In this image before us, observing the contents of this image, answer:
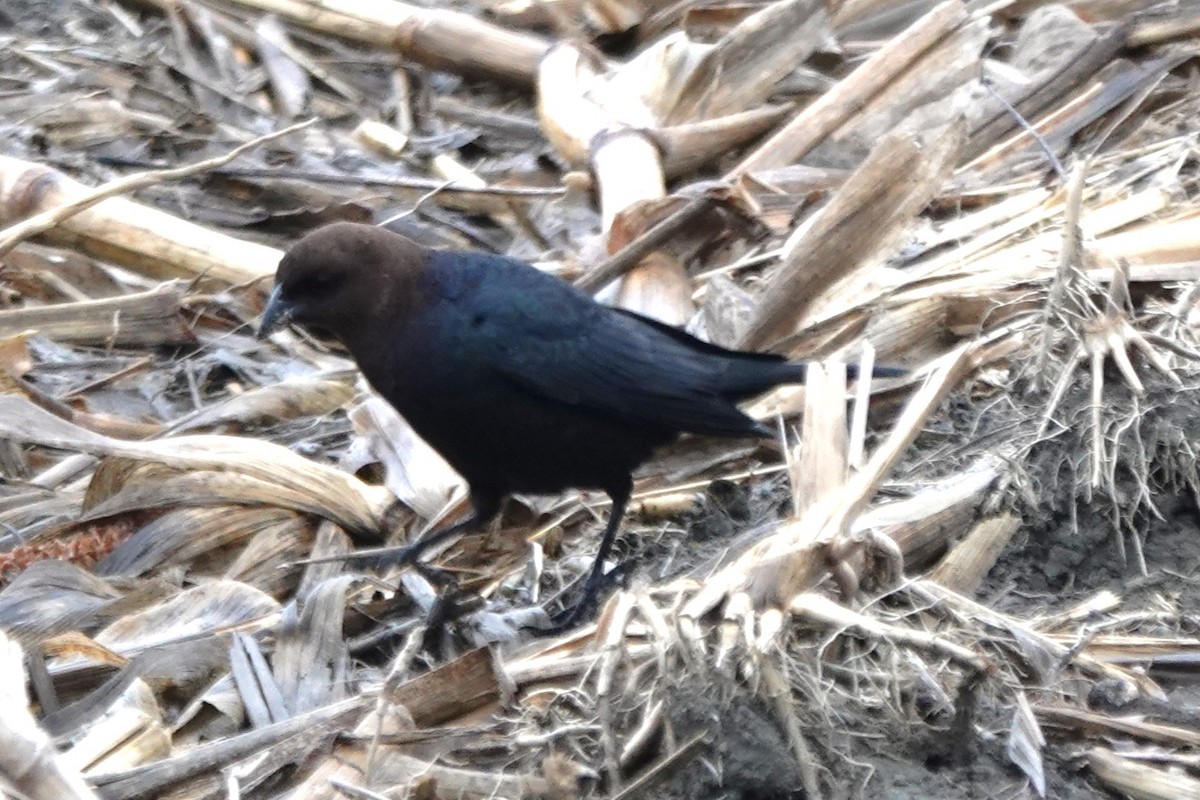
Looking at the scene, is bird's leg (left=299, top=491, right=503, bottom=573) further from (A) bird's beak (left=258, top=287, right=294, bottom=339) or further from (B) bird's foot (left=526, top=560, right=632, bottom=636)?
(A) bird's beak (left=258, top=287, right=294, bottom=339)

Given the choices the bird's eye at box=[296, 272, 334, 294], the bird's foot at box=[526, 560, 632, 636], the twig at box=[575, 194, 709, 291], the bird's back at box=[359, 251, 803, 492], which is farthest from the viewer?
the twig at box=[575, 194, 709, 291]

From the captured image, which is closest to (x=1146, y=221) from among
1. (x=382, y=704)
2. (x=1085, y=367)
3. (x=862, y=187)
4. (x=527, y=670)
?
(x=862, y=187)

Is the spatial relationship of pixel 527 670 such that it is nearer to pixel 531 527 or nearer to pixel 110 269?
pixel 531 527

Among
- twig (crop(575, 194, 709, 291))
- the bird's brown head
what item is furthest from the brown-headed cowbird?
twig (crop(575, 194, 709, 291))

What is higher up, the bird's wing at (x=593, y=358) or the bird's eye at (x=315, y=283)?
the bird's eye at (x=315, y=283)

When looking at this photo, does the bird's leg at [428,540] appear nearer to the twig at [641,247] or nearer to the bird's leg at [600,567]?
the bird's leg at [600,567]

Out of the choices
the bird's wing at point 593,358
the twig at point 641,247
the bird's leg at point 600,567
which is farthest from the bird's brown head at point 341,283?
the twig at point 641,247

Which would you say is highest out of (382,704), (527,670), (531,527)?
(382,704)

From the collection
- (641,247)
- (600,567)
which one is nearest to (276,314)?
(600,567)
